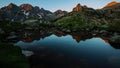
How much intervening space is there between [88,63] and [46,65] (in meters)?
13.0

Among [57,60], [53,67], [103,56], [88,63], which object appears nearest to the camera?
[53,67]

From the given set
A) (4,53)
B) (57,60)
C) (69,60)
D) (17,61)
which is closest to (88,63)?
(69,60)

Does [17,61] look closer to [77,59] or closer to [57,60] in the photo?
[57,60]

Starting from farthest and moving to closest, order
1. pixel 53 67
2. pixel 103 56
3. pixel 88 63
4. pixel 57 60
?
pixel 103 56 < pixel 57 60 < pixel 88 63 < pixel 53 67

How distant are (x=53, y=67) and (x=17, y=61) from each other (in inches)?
400

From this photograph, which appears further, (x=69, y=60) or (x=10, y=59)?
(x=69, y=60)

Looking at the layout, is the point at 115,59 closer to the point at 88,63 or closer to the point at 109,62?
the point at 109,62

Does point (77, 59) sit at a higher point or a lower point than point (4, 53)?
lower

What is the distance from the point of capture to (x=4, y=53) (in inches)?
1746

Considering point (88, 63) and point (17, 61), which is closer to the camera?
point (17, 61)

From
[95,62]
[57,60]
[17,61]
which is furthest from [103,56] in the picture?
[17,61]

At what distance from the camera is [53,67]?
4331 cm

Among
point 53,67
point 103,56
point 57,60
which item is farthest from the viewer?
point 103,56

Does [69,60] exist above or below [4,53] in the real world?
below
